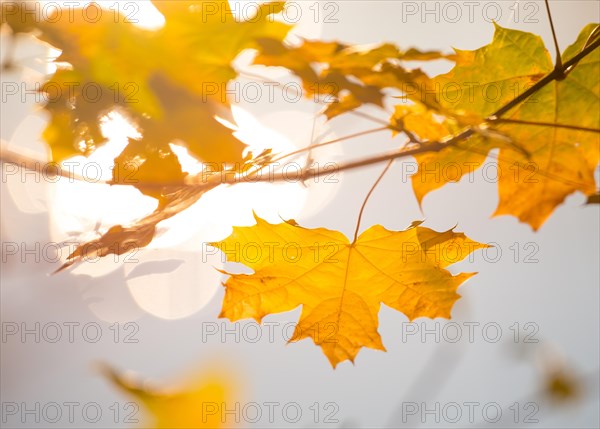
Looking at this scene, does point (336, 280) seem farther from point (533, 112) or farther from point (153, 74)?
point (153, 74)

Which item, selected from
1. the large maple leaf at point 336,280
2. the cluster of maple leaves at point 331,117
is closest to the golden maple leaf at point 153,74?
the cluster of maple leaves at point 331,117

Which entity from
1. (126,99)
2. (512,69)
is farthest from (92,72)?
(512,69)

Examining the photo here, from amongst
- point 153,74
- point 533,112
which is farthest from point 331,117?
point 533,112

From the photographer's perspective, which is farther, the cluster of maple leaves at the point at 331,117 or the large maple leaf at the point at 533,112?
the large maple leaf at the point at 533,112

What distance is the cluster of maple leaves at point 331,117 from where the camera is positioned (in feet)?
2.92

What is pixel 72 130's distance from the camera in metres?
1.09

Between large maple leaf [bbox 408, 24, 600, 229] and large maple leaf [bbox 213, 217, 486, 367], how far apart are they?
0.26 m

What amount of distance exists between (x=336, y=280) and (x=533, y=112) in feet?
2.24

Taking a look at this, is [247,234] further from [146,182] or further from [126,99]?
[126,99]

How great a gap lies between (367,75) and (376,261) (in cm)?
58

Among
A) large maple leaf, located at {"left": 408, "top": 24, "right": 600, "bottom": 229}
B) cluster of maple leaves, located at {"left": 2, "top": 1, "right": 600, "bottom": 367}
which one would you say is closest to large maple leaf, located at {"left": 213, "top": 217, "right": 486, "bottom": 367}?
cluster of maple leaves, located at {"left": 2, "top": 1, "right": 600, "bottom": 367}

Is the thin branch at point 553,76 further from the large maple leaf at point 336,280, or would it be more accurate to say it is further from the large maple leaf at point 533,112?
the large maple leaf at point 336,280

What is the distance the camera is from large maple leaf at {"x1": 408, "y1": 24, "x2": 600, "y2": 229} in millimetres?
1342

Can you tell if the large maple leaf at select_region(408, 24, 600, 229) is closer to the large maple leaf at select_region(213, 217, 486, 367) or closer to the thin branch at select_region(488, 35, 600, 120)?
the thin branch at select_region(488, 35, 600, 120)
